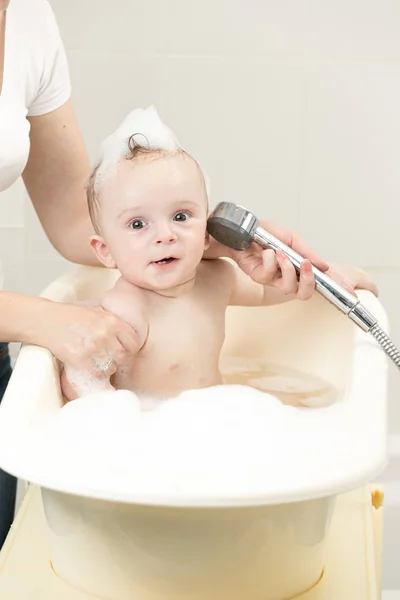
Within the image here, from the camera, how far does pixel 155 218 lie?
1.12m

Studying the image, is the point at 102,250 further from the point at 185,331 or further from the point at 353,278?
the point at 353,278

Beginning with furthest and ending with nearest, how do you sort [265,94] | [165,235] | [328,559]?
[265,94] → [165,235] → [328,559]

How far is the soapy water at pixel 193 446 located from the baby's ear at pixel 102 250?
26cm

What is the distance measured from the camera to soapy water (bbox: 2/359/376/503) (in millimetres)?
754

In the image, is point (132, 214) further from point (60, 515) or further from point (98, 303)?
point (60, 515)

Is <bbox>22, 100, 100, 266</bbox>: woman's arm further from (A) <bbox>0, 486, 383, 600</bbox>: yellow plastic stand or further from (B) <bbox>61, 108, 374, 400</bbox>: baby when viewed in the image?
(A) <bbox>0, 486, 383, 600</bbox>: yellow plastic stand

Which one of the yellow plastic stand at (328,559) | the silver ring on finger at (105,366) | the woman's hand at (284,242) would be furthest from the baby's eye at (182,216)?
the yellow plastic stand at (328,559)

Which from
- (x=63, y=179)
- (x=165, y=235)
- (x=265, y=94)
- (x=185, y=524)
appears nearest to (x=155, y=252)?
(x=165, y=235)

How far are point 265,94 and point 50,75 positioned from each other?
62 centimetres

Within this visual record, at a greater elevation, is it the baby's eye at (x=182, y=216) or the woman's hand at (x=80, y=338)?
the baby's eye at (x=182, y=216)

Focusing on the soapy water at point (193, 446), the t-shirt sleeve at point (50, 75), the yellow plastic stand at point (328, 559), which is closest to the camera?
the soapy water at point (193, 446)

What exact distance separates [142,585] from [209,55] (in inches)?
45.7

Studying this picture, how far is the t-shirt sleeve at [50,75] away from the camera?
127cm

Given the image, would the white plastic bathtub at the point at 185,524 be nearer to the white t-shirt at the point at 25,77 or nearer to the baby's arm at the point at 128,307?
the baby's arm at the point at 128,307
